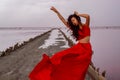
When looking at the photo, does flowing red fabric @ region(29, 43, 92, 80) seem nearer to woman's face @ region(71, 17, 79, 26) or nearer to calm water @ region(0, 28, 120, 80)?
woman's face @ region(71, 17, 79, 26)

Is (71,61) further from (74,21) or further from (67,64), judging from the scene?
(74,21)

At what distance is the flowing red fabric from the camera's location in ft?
24.4

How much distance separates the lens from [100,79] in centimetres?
973

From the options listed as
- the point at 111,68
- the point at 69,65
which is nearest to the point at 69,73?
the point at 69,65

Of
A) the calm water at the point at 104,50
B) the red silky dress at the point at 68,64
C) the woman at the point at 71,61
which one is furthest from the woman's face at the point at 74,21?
the calm water at the point at 104,50

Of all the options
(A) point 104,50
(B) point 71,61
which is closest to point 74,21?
(B) point 71,61

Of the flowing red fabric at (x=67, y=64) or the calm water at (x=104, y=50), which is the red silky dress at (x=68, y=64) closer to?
the flowing red fabric at (x=67, y=64)

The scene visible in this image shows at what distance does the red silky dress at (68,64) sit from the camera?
7.45 m

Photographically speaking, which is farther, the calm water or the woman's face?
the calm water

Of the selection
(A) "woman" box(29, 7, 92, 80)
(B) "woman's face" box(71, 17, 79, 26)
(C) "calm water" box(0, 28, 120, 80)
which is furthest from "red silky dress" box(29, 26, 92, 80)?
(C) "calm water" box(0, 28, 120, 80)

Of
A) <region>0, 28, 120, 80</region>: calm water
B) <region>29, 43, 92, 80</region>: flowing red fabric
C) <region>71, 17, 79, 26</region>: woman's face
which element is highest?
<region>71, 17, 79, 26</region>: woman's face

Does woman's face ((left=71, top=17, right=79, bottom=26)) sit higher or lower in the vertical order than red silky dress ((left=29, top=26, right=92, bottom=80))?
higher

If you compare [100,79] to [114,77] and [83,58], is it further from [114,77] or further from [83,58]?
[114,77]

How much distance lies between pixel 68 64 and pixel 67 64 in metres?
0.02
